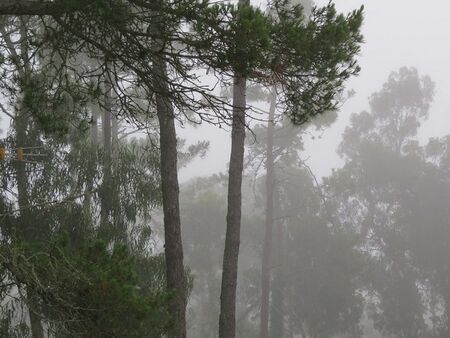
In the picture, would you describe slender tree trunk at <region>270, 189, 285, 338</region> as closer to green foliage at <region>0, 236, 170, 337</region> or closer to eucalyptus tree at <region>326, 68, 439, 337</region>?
eucalyptus tree at <region>326, 68, 439, 337</region>

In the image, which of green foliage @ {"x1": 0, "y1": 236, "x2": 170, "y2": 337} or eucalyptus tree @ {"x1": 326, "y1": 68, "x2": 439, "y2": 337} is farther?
eucalyptus tree @ {"x1": 326, "y1": 68, "x2": 439, "y2": 337}

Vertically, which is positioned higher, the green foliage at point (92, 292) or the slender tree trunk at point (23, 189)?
the slender tree trunk at point (23, 189)

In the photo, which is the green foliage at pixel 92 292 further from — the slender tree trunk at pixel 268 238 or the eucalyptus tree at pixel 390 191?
the eucalyptus tree at pixel 390 191

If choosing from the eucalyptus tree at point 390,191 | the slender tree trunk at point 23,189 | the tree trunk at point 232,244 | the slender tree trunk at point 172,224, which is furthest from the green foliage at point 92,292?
the eucalyptus tree at point 390,191

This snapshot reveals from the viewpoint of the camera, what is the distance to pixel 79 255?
4.35 metres

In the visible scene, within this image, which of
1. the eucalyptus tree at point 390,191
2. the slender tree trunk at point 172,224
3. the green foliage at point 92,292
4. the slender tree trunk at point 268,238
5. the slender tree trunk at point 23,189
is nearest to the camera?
the green foliage at point 92,292

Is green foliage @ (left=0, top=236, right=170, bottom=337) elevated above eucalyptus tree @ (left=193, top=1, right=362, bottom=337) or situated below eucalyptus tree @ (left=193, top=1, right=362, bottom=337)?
below

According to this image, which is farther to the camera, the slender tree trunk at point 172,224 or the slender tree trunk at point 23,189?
the slender tree trunk at point 23,189

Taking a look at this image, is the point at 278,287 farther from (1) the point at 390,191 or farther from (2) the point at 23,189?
(2) the point at 23,189

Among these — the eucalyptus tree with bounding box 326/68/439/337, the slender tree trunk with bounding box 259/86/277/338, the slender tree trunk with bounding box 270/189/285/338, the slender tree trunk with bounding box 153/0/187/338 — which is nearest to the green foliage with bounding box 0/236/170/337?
the slender tree trunk with bounding box 153/0/187/338

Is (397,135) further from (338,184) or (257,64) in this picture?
(257,64)

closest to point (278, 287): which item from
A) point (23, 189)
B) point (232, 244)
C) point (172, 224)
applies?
point (232, 244)

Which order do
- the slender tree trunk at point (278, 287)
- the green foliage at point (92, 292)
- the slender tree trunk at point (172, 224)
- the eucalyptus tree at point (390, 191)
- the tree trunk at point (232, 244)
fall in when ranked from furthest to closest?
the eucalyptus tree at point (390, 191) → the slender tree trunk at point (278, 287) → the tree trunk at point (232, 244) → the slender tree trunk at point (172, 224) → the green foliage at point (92, 292)

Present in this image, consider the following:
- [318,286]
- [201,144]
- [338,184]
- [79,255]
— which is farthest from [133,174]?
[338,184]
